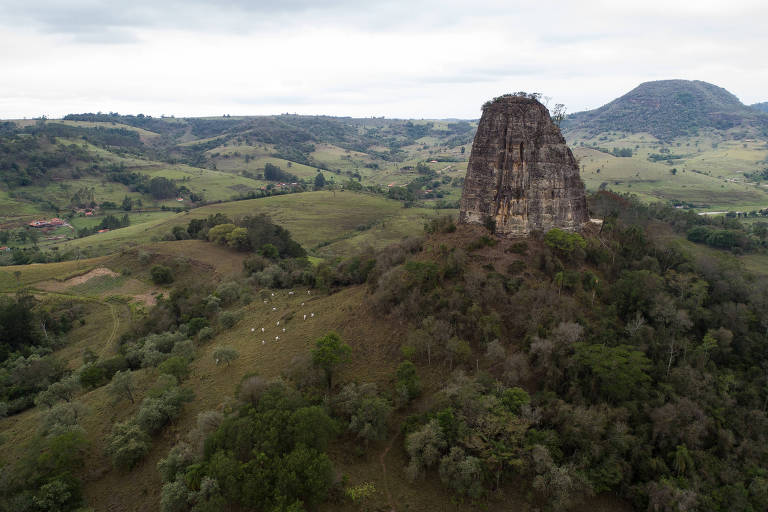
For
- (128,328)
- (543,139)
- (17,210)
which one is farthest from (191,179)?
(543,139)

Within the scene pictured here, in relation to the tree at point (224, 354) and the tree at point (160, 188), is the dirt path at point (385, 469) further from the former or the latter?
the tree at point (160, 188)

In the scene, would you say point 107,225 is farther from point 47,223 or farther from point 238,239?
point 238,239

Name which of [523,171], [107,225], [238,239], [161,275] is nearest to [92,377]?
[161,275]

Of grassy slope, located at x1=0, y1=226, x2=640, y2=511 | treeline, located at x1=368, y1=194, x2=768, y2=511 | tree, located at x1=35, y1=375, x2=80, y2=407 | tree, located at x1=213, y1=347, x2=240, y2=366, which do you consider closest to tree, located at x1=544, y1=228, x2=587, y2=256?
treeline, located at x1=368, y1=194, x2=768, y2=511

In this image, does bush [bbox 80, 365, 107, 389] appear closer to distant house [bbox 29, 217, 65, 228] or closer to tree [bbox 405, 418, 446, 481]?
tree [bbox 405, 418, 446, 481]

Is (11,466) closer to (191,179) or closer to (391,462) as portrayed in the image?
(391,462)

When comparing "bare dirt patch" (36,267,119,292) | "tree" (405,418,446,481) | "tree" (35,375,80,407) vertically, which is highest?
"tree" (405,418,446,481)

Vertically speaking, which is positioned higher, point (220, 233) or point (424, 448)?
point (220, 233)
